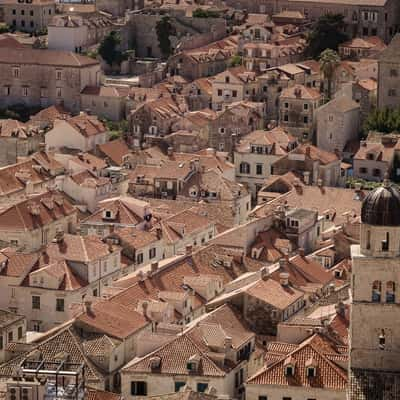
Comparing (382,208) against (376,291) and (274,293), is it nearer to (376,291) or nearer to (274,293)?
(376,291)

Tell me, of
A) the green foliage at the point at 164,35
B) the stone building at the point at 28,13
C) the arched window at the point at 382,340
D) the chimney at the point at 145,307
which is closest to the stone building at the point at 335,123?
the green foliage at the point at 164,35

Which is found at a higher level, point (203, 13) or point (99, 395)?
point (203, 13)

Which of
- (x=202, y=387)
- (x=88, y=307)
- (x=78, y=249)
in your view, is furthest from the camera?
(x=78, y=249)

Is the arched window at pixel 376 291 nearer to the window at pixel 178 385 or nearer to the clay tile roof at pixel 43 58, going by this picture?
the window at pixel 178 385

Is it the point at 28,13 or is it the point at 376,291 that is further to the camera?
the point at 28,13

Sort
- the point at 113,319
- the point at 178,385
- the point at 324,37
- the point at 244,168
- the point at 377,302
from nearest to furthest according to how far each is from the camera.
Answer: the point at 377,302, the point at 178,385, the point at 113,319, the point at 244,168, the point at 324,37

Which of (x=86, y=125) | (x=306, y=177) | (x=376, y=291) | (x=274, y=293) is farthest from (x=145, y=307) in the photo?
(x=86, y=125)
